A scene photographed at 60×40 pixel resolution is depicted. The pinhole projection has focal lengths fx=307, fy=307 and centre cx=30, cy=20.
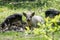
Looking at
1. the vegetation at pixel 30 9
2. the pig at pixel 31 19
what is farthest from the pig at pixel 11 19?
the vegetation at pixel 30 9

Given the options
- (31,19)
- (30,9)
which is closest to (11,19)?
(31,19)

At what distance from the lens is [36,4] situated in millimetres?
30094

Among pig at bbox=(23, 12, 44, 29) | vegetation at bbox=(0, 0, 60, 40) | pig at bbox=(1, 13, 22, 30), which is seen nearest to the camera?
vegetation at bbox=(0, 0, 60, 40)

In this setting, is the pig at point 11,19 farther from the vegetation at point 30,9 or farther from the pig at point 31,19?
the vegetation at point 30,9

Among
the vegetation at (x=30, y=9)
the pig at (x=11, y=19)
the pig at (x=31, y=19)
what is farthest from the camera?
the pig at (x=11, y=19)

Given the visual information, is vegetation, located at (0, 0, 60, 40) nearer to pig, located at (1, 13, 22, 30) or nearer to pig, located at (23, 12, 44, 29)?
pig, located at (23, 12, 44, 29)

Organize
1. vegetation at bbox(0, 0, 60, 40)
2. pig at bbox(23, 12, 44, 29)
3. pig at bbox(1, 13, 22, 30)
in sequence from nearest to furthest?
vegetation at bbox(0, 0, 60, 40) → pig at bbox(23, 12, 44, 29) → pig at bbox(1, 13, 22, 30)

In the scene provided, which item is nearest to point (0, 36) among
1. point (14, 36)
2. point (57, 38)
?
point (14, 36)

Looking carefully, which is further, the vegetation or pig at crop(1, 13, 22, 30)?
pig at crop(1, 13, 22, 30)

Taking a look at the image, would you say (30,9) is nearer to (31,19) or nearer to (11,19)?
(11,19)

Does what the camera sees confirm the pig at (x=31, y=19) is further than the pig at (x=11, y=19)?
No

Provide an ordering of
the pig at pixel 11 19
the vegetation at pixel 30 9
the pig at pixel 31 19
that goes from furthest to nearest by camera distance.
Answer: the pig at pixel 11 19 → the pig at pixel 31 19 → the vegetation at pixel 30 9

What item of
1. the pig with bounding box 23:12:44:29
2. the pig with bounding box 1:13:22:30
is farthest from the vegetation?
the pig with bounding box 1:13:22:30

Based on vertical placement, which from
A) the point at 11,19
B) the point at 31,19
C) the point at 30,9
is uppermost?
the point at 31,19
